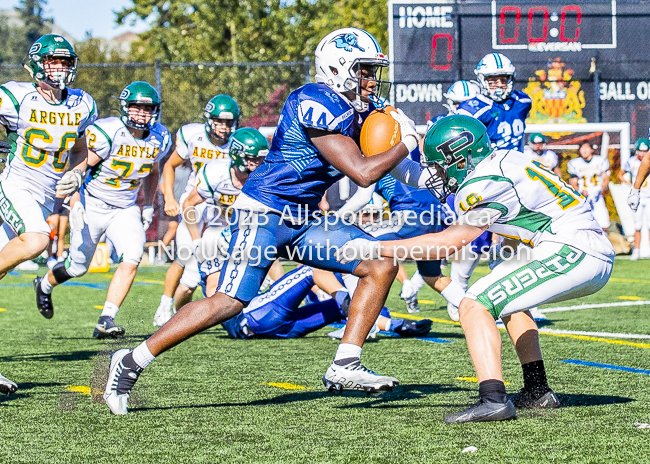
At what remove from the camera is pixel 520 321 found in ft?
13.8

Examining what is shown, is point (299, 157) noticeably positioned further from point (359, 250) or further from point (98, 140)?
point (98, 140)

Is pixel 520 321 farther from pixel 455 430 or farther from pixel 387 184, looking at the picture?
pixel 387 184

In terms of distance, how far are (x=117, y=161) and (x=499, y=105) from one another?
305 centimetres

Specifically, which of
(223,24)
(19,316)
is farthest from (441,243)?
(223,24)

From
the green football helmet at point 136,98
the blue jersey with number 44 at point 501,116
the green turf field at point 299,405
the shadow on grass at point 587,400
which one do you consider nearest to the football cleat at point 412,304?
the green turf field at point 299,405

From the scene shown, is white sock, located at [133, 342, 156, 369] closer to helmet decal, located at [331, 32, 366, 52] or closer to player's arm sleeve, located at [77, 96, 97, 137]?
helmet decal, located at [331, 32, 366, 52]

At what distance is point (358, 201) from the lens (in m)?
7.17

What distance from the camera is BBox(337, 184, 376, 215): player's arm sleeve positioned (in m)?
7.12

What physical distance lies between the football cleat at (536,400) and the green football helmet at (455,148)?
96cm

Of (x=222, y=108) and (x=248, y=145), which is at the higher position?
(x=222, y=108)

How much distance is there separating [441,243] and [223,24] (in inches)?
886

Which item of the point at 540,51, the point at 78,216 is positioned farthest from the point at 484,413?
the point at 540,51

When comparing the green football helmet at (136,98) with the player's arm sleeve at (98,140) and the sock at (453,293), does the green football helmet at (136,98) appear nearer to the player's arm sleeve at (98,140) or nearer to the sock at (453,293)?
the player's arm sleeve at (98,140)

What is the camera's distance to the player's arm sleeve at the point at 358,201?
7.12 meters
